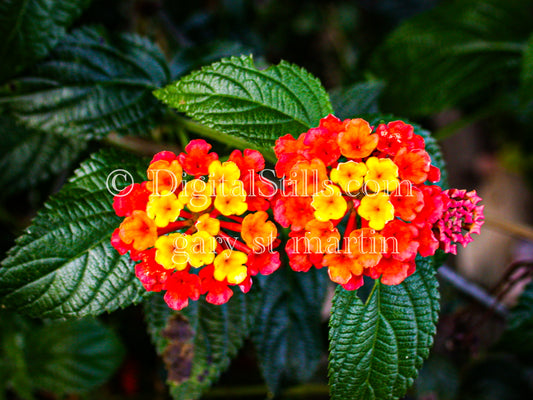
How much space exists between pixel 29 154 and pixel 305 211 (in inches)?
34.9

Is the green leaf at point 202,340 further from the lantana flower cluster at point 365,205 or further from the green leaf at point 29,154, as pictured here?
the green leaf at point 29,154

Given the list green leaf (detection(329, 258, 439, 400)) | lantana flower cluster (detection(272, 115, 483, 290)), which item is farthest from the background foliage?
lantana flower cluster (detection(272, 115, 483, 290))

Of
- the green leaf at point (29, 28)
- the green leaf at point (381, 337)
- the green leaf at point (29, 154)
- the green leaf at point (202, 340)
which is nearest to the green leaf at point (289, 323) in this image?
the green leaf at point (202, 340)

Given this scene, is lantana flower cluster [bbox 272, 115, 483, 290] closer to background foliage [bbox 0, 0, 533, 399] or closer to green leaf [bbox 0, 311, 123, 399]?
background foliage [bbox 0, 0, 533, 399]

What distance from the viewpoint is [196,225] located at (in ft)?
2.17

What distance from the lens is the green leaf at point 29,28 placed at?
3.18 ft

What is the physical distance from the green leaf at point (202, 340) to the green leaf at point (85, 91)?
0.42 m

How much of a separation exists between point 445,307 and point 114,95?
48.2 inches

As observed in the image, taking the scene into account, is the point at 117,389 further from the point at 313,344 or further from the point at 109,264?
the point at 109,264

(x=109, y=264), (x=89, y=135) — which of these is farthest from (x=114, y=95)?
(x=109, y=264)

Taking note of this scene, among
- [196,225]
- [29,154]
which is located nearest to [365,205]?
[196,225]

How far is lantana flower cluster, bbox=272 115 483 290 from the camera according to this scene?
646mm

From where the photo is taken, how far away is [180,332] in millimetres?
991

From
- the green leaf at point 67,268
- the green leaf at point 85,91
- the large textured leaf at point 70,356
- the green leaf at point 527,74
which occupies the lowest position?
the large textured leaf at point 70,356
